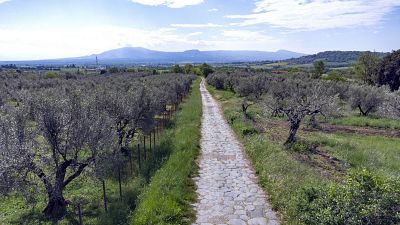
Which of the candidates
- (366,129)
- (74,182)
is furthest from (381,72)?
(74,182)

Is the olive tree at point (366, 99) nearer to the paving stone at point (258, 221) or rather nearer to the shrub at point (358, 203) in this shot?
the paving stone at point (258, 221)

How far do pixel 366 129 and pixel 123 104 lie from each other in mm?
22883

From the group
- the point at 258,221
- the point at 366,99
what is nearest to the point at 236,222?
the point at 258,221

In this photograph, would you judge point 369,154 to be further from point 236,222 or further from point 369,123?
point 369,123

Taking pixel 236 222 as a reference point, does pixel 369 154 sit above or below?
below

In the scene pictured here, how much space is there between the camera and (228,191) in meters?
12.2

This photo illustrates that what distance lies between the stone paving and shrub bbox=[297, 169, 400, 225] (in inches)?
72.1

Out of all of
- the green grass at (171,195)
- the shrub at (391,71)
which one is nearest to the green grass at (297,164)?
the green grass at (171,195)

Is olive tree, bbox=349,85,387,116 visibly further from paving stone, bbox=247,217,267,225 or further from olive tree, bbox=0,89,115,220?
olive tree, bbox=0,89,115,220

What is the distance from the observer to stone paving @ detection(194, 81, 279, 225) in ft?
33.0

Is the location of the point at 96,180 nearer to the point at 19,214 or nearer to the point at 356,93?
the point at 19,214

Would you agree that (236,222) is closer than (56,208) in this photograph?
Yes

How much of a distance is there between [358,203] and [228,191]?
17.8ft

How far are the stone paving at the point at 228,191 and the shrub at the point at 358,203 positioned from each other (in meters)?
1.83
